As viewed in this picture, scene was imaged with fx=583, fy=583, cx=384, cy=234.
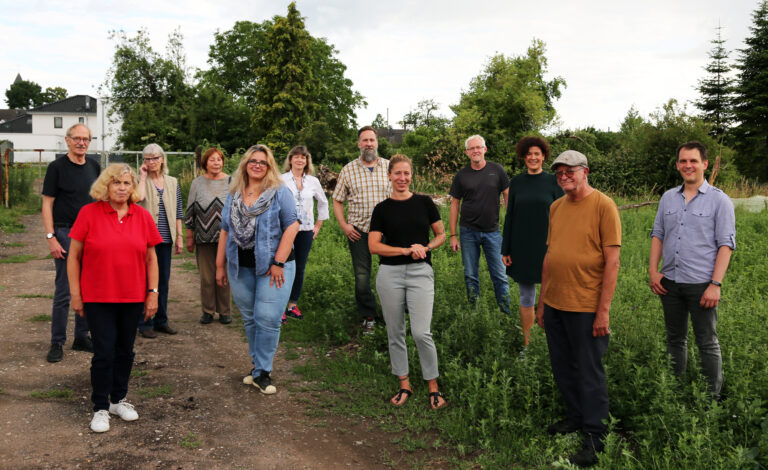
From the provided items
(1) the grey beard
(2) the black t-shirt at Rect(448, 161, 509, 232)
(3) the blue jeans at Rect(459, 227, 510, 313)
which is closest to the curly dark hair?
(2) the black t-shirt at Rect(448, 161, 509, 232)

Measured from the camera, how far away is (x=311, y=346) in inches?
265

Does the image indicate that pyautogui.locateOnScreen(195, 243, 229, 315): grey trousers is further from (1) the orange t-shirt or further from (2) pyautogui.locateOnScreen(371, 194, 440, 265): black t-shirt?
(1) the orange t-shirt

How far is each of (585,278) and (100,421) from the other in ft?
11.9

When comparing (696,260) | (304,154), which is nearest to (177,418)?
(304,154)

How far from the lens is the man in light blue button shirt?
4.21 m

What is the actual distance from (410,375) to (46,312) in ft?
16.7

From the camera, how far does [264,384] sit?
529cm

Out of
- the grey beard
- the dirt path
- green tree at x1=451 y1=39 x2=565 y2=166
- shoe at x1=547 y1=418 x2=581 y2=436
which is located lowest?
the dirt path

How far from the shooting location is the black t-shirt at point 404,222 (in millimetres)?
4766

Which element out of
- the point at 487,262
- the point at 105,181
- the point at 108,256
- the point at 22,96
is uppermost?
the point at 22,96

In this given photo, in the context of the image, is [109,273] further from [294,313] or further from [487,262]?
[487,262]

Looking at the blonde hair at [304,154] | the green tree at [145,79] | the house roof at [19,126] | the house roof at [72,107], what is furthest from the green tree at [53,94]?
the blonde hair at [304,154]

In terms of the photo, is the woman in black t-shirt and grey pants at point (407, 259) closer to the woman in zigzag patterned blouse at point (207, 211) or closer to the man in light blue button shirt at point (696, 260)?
the man in light blue button shirt at point (696, 260)

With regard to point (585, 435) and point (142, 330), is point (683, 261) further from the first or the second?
point (142, 330)
